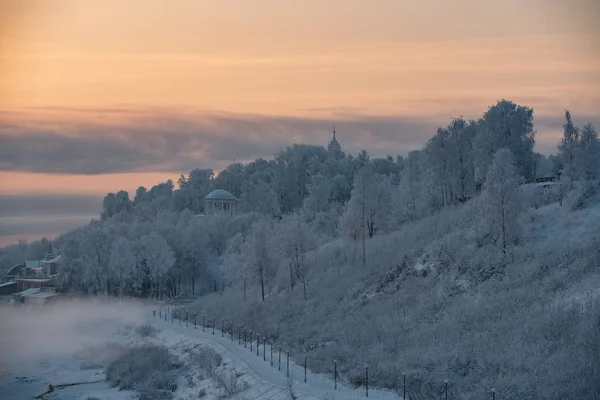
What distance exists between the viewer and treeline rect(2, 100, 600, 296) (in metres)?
62.7

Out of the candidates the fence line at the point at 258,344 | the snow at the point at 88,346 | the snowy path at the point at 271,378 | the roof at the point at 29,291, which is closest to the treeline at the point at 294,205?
the roof at the point at 29,291

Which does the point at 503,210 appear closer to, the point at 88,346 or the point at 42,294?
the point at 88,346

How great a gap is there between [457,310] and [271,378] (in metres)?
10.8

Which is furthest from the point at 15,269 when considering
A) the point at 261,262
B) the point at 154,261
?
the point at 261,262

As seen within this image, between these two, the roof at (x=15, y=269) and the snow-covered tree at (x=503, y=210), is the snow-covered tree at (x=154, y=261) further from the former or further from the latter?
the snow-covered tree at (x=503, y=210)

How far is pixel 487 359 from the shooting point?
108 feet

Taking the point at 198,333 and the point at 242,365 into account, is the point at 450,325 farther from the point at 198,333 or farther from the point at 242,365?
the point at 198,333

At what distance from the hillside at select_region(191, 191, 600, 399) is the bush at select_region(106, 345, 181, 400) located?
6483 millimetres

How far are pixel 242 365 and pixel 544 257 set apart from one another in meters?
17.6

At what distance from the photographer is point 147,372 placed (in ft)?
157

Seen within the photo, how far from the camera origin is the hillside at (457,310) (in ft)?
103

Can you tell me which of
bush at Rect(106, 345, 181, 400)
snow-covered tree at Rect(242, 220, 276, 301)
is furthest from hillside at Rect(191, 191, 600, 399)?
bush at Rect(106, 345, 181, 400)

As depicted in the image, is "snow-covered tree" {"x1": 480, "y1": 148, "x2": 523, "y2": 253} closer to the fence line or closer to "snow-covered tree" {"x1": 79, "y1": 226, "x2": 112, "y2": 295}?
the fence line

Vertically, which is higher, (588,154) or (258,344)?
(588,154)
